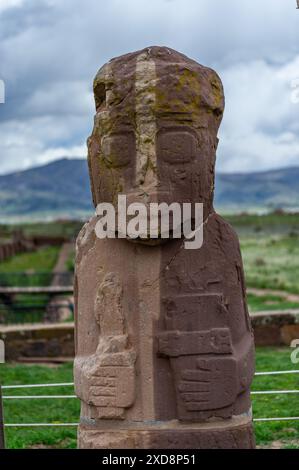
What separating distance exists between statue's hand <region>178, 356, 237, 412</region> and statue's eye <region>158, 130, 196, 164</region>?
1179mm

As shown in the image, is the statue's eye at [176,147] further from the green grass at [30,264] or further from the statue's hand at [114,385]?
the green grass at [30,264]

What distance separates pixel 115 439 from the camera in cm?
465

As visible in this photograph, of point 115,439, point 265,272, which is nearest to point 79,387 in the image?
point 115,439

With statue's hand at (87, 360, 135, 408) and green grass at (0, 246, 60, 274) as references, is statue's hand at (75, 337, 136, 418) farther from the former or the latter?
green grass at (0, 246, 60, 274)

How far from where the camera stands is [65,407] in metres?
9.37

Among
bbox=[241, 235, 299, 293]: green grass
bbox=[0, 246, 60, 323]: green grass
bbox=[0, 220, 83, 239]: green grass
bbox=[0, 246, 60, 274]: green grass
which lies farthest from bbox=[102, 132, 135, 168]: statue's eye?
bbox=[0, 220, 83, 239]: green grass

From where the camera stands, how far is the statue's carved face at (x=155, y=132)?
178 inches

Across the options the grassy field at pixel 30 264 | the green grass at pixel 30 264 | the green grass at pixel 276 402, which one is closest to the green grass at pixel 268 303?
the green grass at pixel 276 402

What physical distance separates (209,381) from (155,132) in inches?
57.9

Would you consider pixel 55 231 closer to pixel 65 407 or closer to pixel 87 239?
pixel 65 407

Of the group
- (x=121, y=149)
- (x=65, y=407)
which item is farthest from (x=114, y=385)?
(x=65, y=407)

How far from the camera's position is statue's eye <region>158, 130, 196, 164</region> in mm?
4523
